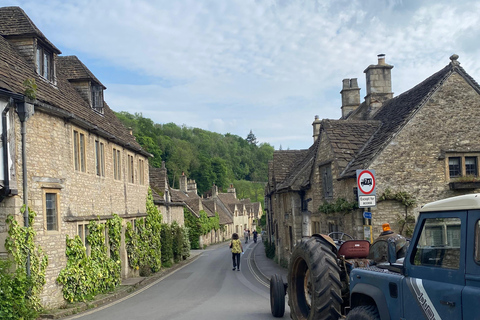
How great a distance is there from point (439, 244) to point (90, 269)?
43.5 ft

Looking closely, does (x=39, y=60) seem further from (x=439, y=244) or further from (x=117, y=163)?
(x=439, y=244)

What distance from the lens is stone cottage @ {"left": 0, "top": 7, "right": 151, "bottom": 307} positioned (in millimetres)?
12078

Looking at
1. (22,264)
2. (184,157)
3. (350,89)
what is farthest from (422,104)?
(184,157)

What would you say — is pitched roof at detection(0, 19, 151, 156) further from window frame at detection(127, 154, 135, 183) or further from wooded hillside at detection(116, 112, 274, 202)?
wooded hillside at detection(116, 112, 274, 202)

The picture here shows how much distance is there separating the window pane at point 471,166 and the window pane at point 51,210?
12795 millimetres

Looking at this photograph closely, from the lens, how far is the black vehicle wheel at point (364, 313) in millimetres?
5753

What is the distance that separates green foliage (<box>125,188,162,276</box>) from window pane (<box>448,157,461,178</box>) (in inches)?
517

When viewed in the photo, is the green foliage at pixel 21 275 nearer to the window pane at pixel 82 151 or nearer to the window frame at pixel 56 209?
the window frame at pixel 56 209

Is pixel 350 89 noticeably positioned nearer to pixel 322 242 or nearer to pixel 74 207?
pixel 74 207

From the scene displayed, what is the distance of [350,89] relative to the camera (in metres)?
31.5

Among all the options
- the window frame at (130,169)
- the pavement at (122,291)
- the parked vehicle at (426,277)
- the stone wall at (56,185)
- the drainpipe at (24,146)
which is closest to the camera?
the parked vehicle at (426,277)

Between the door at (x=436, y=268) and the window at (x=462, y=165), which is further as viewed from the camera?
the window at (x=462, y=165)

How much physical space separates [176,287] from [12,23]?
1100 centimetres

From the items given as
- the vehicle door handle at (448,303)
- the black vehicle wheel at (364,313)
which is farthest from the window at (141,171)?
the vehicle door handle at (448,303)
